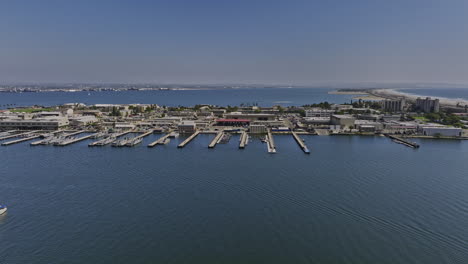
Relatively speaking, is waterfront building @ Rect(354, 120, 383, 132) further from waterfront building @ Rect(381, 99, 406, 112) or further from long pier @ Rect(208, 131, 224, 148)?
waterfront building @ Rect(381, 99, 406, 112)

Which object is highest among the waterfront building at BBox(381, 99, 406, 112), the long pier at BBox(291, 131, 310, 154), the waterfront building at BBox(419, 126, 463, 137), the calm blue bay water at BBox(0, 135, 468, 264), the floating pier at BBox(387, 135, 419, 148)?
the waterfront building at BBox(381, 99, 406, 112)

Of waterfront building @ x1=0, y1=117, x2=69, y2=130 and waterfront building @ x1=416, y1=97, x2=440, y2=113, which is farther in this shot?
waterfront building @ x1=416, y1=97, x2=440, y2=113

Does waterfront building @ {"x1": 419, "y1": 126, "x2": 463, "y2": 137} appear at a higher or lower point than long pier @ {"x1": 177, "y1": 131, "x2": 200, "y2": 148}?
higher

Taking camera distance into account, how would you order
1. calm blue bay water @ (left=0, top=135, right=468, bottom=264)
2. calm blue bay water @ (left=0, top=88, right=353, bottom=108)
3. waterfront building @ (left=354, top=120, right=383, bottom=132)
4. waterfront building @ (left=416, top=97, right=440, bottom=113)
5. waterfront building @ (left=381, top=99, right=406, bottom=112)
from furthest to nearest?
calm blue bay water @ (left=0, top=88, right=353, bottom=108) → waterfront building @ (left=381, top=99, right=406, bottom=112) → waterfront building @ (left=416, top=97, right=440, bottom=113) → waterfront building @ (left=354, top=120, right=383, bottom=132) → calm blue bay water @ (left=0, top=135, right=468, bottom=264)

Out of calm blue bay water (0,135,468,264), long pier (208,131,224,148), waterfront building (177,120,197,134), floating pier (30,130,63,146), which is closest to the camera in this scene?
calm blue bay water (0,135,468,264)

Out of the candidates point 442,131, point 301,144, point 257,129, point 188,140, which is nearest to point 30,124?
point 188,140

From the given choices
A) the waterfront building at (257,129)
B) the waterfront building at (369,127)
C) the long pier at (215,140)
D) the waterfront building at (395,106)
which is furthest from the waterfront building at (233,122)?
the waterfront building at (395,106)

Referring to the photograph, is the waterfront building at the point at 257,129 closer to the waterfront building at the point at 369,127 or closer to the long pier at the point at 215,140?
the long pier at the point at 215,140

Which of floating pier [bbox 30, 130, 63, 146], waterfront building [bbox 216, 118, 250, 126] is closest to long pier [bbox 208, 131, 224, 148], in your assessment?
waterfront building [bbox 216, 118, 250, 126]
